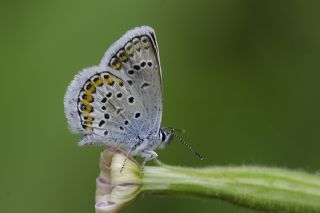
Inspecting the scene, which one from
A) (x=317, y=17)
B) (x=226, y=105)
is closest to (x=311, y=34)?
(x=317, y=17)

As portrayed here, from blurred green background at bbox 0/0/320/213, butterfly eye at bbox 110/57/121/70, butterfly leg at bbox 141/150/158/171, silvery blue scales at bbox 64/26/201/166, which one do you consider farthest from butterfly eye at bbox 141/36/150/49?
blurred green background at bbox 0/0/320/213

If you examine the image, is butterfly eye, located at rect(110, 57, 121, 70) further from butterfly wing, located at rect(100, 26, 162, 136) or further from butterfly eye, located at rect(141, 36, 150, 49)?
butterfly eye, located at rect(141, 36, 150, 49)

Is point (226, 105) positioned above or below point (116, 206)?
above

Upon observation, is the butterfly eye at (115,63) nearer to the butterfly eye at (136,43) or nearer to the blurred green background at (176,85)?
the butterfly eye at (136,43)

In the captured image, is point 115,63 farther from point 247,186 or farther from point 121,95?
point 247,186

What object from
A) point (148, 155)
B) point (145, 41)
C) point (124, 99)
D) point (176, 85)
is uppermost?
point (176, 85)

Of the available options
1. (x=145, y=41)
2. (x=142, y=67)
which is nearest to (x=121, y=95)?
(x=142, y=67)

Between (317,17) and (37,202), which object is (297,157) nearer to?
(317,17)
